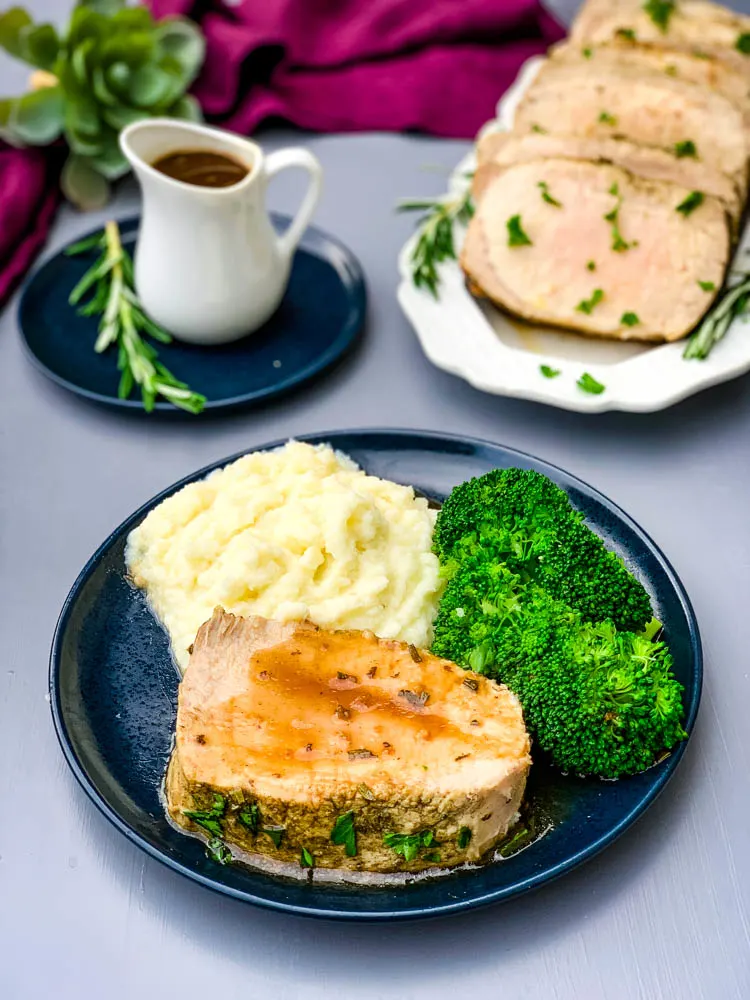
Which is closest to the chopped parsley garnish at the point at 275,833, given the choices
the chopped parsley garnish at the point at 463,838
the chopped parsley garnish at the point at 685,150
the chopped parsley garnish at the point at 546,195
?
the chopped parsley garnish at the point at 463,838

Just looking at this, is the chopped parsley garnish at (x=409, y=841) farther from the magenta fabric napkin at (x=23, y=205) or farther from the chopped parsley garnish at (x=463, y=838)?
the magenta fabric napkin at (x=23, y=205)

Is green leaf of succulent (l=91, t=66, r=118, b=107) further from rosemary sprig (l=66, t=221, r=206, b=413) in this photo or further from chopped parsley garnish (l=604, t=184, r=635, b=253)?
chopped parsley garnish (l=604, t=184, r=635, b=253)

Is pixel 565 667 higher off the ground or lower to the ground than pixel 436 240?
lower

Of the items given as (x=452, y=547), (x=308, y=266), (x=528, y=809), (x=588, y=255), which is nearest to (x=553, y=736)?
(x=528, y=809)

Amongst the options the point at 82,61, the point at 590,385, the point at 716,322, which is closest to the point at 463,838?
the point at 590,385

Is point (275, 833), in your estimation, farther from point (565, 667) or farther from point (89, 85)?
point (89, 85)

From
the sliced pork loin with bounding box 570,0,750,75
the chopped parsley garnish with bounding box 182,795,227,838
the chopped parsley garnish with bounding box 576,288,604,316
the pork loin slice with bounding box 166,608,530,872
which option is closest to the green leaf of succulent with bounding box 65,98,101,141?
the sliced pork loin with bounding box 570,0,750,75

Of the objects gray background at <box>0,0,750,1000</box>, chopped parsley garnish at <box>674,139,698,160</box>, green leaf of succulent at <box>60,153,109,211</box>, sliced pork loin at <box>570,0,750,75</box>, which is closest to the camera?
gray background at <box>0,0,750,1000</box>
